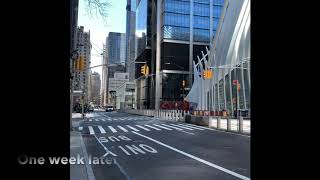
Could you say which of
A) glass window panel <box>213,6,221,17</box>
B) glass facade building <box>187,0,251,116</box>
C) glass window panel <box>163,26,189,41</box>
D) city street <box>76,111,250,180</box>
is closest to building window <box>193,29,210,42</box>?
glass window panel <box>163,26,189,41</box>

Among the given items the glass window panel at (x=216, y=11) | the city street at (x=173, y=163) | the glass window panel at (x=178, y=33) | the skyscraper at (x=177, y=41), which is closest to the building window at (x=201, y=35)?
the skyscraper at (x=177, y=41)

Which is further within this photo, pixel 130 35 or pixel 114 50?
pixel 130 35

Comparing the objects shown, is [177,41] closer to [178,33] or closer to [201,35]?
[178,33]

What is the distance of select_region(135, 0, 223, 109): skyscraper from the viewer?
99938 millimetres

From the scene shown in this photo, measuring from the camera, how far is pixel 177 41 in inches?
4013

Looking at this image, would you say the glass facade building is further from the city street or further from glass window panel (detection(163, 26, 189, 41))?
the city street

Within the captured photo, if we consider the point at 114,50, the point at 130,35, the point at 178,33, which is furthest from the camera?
the point at 130,35

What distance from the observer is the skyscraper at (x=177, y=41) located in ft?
328

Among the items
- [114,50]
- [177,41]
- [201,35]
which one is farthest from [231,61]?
[201,35]

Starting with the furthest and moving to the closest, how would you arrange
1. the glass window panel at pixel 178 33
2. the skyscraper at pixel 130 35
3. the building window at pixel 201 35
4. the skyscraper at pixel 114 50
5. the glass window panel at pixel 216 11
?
the glass window panel at pixel 216 11, the building window at pixel 201 35, the glass window panel at pixel 178 33, the skyscraper at pixel 130 35, the skyscraper at pixel 114 50

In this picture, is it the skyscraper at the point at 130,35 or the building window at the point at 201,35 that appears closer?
the skyscraper at the point at 130,35

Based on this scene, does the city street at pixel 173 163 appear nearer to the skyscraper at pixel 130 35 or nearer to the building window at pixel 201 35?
the skyscraper at pixel 130 35

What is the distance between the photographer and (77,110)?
275 feet
